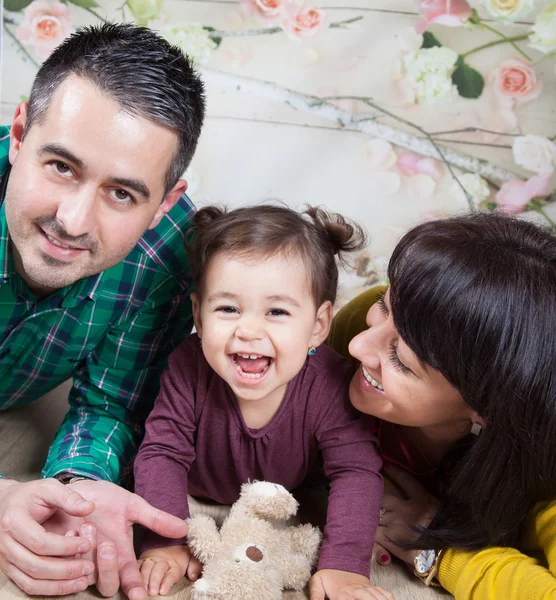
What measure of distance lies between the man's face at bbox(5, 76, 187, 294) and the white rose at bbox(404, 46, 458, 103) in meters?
1.02

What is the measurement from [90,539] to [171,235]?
62 cm

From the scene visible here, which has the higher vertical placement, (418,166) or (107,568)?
(418,166)

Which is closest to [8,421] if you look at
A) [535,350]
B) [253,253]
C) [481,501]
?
[253,253]

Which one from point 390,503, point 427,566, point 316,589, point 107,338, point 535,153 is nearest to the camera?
point 316,589

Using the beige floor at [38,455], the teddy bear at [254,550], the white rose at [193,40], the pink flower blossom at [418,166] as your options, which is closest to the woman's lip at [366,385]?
the teddy bear at [254,550]

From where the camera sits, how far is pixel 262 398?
133 centimetres

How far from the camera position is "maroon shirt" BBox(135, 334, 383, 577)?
4.14 feet

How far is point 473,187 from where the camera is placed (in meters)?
2.21

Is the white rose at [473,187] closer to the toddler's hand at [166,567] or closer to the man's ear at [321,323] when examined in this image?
the man's ear at [321,323]

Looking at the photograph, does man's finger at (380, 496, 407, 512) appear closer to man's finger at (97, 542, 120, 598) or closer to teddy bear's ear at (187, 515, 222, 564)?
teddy bear's ear at (187, 515, 222, 564)

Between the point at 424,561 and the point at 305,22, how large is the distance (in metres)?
1.42

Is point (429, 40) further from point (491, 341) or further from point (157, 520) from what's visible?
point (157, 520)

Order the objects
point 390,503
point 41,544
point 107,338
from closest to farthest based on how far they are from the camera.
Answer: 1. point 41,544
2. point 390,503
3. point 107,338

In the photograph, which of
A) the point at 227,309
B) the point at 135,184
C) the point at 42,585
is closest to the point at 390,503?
the point at 227,309
